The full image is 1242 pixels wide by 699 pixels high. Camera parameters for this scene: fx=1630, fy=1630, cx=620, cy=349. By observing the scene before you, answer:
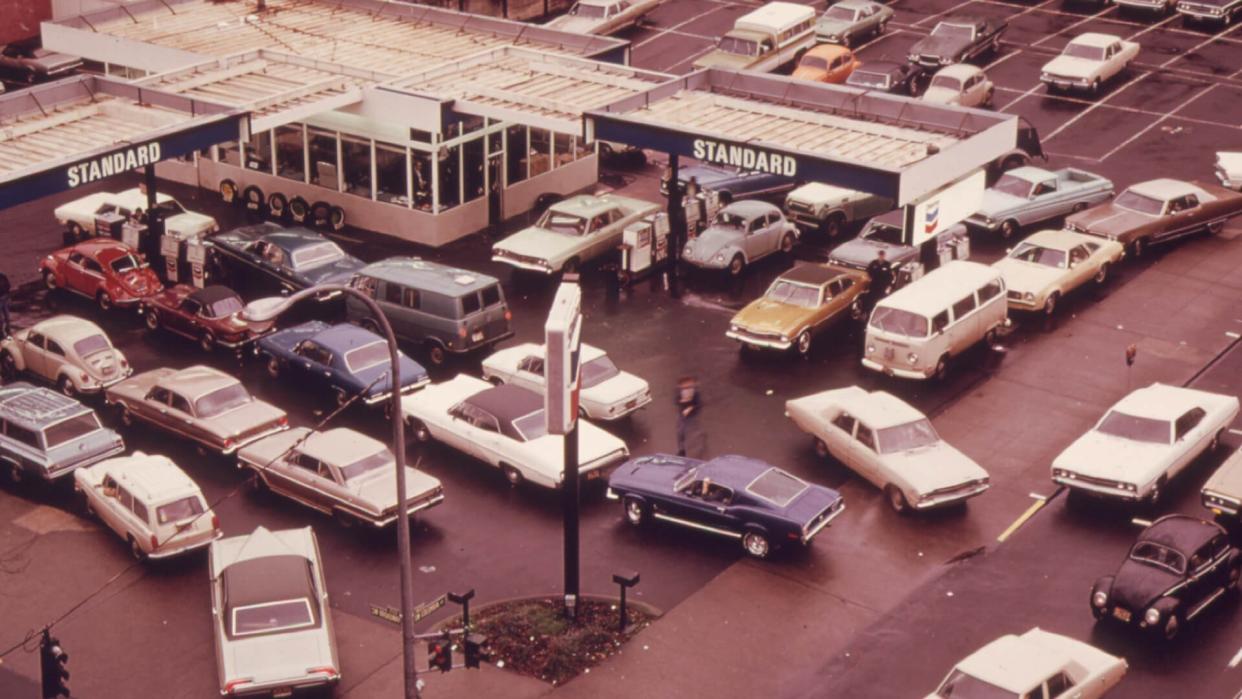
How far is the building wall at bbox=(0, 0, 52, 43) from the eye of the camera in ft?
181

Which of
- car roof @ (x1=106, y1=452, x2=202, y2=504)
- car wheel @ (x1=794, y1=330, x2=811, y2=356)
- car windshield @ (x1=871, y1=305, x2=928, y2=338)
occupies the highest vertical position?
car windshield @ (x1=871, y1=305, x2=928, y2=338)

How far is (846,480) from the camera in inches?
1167

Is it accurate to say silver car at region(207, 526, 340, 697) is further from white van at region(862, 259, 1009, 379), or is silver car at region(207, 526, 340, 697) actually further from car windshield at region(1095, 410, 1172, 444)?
car windshield at region(1095, 410, 1172, 444)

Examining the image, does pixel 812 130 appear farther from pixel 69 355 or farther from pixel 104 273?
pixel 69 355

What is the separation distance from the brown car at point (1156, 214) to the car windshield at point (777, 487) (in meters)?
15.2

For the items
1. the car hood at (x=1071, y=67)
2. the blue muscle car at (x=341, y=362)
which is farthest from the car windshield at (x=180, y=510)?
the car hood at (x=1071, y=67)

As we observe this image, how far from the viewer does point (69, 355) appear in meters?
32.9

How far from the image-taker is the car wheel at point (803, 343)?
34.4 metres

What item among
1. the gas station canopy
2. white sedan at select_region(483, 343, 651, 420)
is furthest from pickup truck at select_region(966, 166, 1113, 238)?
white sedan at select_region(483, 343, 651, 420)

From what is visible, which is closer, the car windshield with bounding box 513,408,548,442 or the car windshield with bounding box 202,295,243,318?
the car windshield with bounding box 513,408,548,442

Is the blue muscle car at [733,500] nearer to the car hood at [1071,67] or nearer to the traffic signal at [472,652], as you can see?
the traffic signal at [472,652]

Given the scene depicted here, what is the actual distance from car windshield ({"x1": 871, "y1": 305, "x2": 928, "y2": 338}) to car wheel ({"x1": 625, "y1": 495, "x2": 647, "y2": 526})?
7898 millimetres

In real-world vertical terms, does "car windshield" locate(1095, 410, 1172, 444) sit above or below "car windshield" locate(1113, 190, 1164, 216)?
below

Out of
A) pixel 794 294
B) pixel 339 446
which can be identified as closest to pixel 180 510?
pixel 339 446
